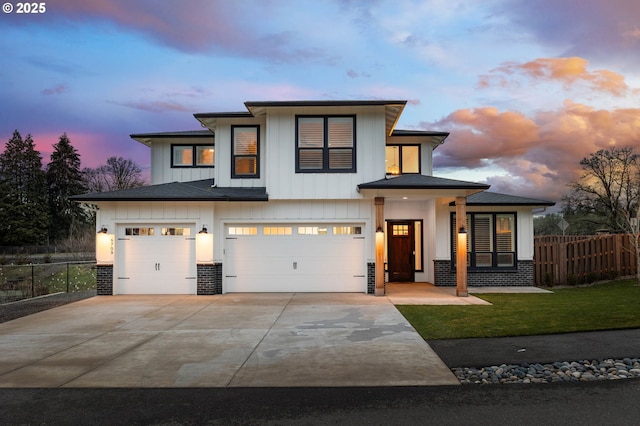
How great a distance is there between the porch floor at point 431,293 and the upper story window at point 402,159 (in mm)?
4551

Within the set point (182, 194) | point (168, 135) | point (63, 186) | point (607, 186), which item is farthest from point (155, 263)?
point (63, 186)

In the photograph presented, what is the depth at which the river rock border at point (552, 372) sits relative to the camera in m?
5.54

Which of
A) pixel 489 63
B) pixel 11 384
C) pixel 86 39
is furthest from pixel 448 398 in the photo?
pixel 86 39

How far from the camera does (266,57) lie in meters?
19.4

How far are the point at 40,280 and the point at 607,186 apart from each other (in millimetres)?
38424

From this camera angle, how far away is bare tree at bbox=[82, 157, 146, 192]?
1812 inches

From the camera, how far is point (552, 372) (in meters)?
5.79

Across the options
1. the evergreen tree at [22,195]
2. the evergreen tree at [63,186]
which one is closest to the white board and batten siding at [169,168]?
the evergreen tree at [22,195]

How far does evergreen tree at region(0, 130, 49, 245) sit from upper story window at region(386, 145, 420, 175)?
46.5 meters

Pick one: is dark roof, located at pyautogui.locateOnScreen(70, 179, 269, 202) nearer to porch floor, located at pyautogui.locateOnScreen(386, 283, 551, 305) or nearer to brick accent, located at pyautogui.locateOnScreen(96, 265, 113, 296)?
brick accent, located at pyautogui.locateOnScreen(96, 265, 113, 296)

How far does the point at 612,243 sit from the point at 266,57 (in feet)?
53.9

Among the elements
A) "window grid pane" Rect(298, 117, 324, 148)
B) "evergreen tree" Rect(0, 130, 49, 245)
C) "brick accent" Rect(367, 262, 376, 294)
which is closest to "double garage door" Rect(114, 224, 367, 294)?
"brick accent" Rect(367, 262, 376, 294)

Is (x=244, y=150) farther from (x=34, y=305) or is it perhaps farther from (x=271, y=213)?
(x=34, y=305)

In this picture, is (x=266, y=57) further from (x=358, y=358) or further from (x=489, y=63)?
(x=358, y=358)
